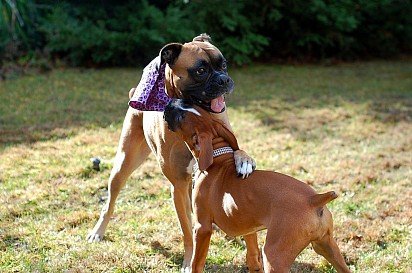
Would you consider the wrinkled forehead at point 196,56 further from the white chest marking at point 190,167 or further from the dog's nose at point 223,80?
the white chest marking at point 190,167

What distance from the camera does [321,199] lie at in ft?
10.6

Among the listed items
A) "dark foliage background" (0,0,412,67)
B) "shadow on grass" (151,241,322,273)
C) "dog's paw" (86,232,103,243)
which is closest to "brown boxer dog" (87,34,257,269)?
"shadow on grass" (151,241,322,273)

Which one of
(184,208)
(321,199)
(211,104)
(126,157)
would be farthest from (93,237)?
(321,199)

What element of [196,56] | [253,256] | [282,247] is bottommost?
[253,256]

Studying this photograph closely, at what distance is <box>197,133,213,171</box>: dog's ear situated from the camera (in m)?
3.57

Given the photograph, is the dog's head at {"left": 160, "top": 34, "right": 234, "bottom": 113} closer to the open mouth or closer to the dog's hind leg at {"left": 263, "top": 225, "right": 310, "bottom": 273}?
the open mouth

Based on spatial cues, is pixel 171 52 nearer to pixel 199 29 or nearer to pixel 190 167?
pixel 190 167

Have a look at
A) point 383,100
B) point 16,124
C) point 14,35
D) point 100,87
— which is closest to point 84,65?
point 14,35

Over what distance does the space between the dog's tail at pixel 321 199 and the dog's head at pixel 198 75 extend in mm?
1174

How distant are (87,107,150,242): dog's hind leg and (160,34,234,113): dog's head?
0.58 meters

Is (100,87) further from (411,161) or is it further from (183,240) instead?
(183,240)

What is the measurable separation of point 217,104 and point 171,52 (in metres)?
0.51

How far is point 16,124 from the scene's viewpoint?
8867 millimetres

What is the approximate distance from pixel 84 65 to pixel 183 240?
1033 centimetres
